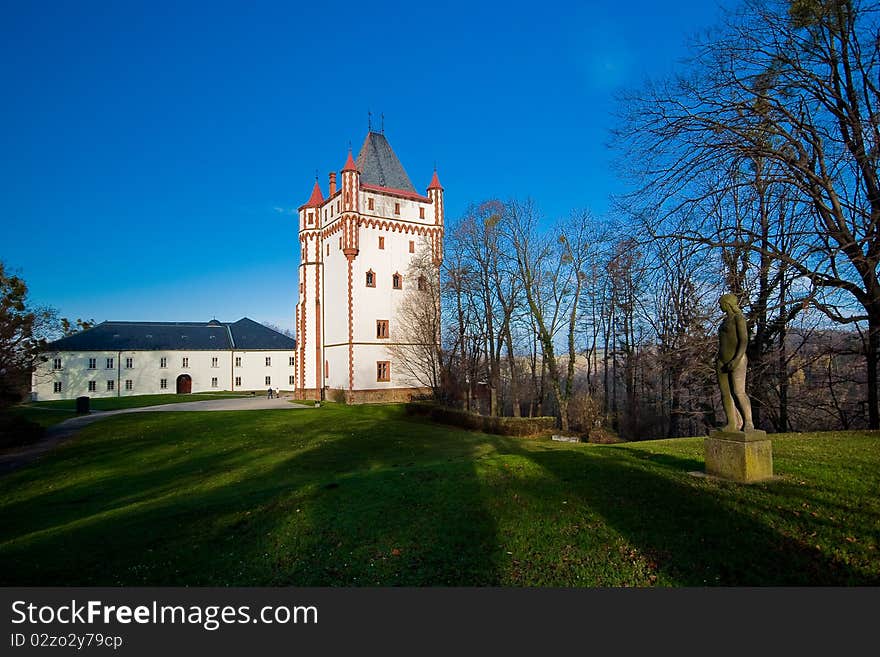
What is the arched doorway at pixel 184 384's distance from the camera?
58.3 m

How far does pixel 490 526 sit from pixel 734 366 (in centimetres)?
483

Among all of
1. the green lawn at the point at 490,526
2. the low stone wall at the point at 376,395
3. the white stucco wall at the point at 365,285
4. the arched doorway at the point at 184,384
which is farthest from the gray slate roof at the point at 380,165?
the arched doorway at the point at 184,384

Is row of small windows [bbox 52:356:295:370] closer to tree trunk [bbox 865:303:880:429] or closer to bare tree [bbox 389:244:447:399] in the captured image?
bare tree [bbox 389:244:447:399]

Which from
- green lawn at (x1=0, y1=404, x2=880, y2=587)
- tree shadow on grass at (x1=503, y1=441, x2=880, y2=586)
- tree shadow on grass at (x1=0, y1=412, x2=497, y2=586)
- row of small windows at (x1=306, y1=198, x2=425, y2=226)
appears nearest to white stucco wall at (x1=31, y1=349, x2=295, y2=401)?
row of small windows at (x1=306, y1=198, x2=425, y2=226)

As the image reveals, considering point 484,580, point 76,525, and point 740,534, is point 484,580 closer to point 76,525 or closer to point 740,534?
point 740,534

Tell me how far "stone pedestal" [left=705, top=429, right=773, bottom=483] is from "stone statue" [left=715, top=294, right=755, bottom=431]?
18 cm

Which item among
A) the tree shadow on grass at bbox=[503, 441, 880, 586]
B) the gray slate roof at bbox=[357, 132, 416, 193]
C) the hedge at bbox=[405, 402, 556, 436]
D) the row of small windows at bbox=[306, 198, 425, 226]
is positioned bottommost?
the hedge at bbox=[405, 402, 556, 436]

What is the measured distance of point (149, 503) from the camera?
36.8ft

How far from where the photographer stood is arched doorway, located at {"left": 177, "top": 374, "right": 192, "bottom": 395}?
191ft

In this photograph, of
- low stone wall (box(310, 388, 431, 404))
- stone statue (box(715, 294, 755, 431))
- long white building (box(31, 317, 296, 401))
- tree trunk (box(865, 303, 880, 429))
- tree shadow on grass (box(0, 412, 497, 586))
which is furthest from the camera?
long white building (box(31, 317, 296, 401))

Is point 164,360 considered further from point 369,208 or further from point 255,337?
point 369,208

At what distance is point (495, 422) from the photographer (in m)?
25.6

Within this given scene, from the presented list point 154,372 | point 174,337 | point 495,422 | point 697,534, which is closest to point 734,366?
point 697,534

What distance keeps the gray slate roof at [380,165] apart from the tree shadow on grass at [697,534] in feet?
120
